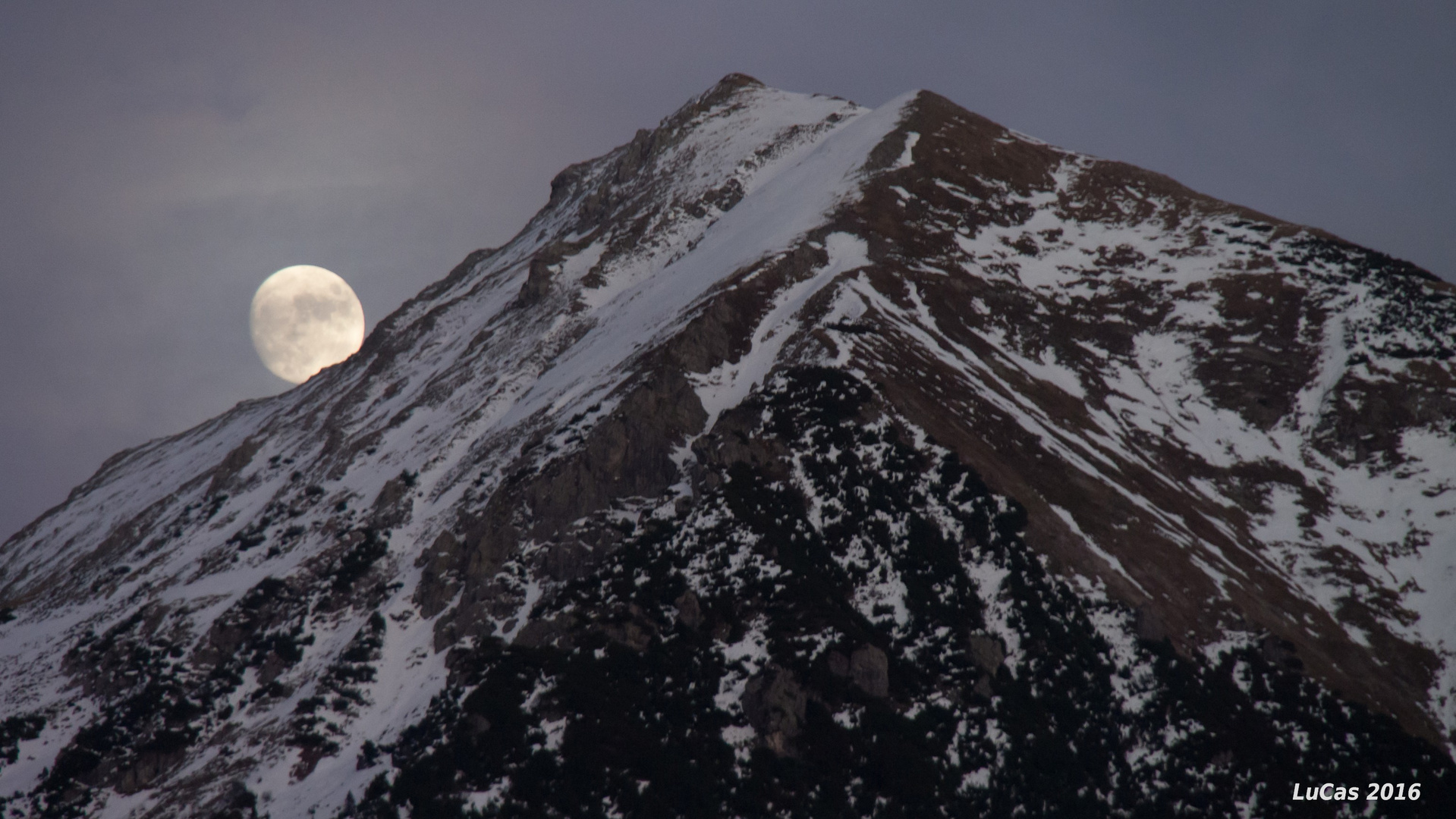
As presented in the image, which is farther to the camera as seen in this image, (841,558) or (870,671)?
(841,558)

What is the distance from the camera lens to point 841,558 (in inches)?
2116

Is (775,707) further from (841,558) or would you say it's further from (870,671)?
(841,558)

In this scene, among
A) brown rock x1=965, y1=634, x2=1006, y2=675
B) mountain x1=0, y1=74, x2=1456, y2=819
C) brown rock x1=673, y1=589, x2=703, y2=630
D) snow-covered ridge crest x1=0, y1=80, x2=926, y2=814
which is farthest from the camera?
snow-covered ridge crest x1=0, y1=80, x2=926, y2=814

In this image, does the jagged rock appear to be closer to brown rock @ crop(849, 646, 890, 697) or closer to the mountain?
the mountain

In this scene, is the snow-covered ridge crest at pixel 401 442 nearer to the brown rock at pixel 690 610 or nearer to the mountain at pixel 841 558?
the mountain at pixel 841 558

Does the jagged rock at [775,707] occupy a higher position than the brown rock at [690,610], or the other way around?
the brown rock at [690,610]

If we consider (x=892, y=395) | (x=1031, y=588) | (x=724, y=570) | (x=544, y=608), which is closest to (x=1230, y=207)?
(x=892, y=395)

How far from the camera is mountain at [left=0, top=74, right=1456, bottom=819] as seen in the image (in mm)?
46062

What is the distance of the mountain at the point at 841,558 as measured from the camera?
46.1m

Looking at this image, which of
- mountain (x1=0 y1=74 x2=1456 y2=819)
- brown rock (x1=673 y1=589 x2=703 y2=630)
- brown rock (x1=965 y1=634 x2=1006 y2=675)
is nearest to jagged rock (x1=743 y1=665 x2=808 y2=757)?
mountain (x1=0 y1=74 x2=1456 y2=819)

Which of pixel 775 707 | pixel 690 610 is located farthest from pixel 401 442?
pixel 775 707

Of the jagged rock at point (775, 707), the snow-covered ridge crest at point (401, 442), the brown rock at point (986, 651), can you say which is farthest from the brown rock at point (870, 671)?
the snow-covered ridge crest at point (401, 442)

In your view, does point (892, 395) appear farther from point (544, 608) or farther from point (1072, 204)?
point (1072, 204)

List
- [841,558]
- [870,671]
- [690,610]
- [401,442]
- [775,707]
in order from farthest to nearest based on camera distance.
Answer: [401,442], [841,558], [690,610], [870,671], [775,707]
